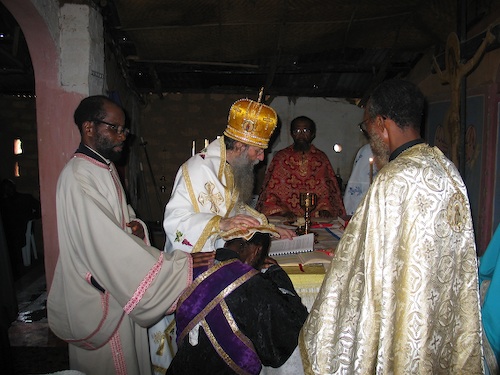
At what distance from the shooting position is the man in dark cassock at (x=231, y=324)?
1.84 metres

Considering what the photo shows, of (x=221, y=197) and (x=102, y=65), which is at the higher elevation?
(x=102, y=65)

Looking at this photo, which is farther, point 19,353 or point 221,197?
point 19,353

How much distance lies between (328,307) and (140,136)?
7.64 meters

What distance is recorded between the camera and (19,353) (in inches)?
166

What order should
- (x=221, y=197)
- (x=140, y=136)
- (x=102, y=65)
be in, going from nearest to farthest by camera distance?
(x=221, y=197), (x=102, y=65), (x=140, y=136)

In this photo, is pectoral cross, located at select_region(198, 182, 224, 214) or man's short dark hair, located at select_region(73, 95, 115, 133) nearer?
man's short dark hair, located at select_region(73, 95, 115, 133)

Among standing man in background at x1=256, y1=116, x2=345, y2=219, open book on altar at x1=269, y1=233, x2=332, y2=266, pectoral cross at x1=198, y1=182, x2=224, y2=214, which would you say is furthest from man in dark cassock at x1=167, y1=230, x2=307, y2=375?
standing man in background at x1=256, y1=116, x2=345, y2=219

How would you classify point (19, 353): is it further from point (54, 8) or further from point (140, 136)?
point (140, 136)

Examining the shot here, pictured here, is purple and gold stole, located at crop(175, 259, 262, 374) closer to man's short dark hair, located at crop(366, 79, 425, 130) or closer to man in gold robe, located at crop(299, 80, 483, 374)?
man in gold robe, located at crop(299, 80, 483, 374)

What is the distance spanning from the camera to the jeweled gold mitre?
11.1 feet

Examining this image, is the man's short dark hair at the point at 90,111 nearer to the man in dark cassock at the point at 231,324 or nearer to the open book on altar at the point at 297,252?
the man in dark cassock at the point at 231,324

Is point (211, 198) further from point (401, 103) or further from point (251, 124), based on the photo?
point (401, 103)

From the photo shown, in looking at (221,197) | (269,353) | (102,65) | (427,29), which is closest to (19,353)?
(221,197)

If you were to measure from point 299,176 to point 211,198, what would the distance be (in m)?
3.09
